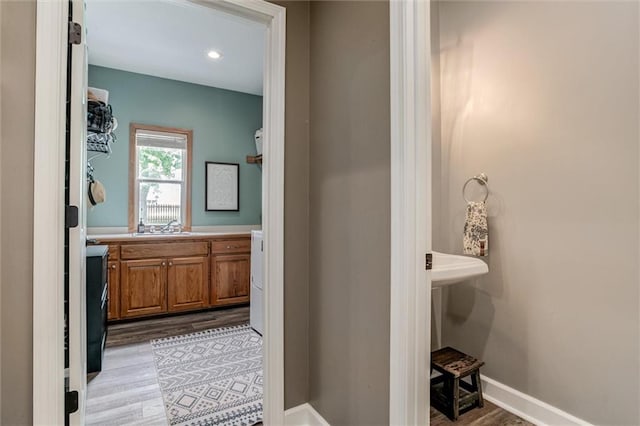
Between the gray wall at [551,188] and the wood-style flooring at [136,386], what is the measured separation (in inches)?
14.4

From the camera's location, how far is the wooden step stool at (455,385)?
69.6 inches

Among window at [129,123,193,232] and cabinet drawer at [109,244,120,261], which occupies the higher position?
window at [129,123,193,232]

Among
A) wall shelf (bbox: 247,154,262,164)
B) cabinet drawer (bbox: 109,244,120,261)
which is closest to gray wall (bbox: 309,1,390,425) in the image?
cabinet drawer (bbox: 109,244,120,261)

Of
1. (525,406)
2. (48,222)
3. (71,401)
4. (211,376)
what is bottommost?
(211,376)

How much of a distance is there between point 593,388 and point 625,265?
61 cm

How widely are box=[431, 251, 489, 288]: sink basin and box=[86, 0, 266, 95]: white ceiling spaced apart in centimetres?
199

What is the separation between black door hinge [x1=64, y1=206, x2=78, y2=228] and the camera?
133 centimetres

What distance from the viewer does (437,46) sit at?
2.19 meters

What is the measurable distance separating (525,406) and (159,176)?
4.11 meters

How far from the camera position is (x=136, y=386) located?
2.18m

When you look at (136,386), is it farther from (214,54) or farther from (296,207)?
(214,54)

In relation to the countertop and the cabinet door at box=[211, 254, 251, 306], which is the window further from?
the cabinet door at box=[211, 254, 251, 306]

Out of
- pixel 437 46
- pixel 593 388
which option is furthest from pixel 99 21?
pixel 593 388

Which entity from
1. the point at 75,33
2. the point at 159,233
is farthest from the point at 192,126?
the point at 75,33
